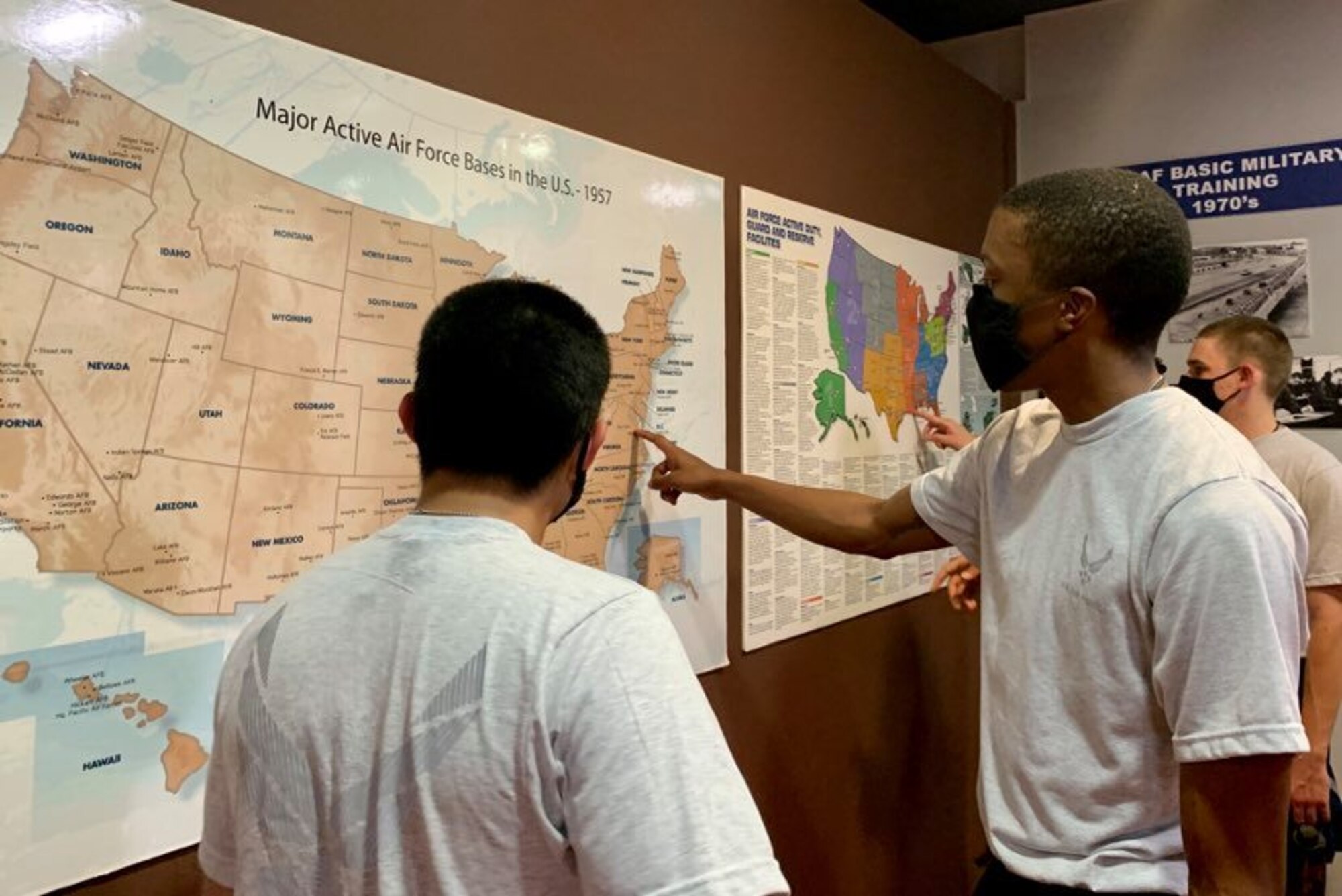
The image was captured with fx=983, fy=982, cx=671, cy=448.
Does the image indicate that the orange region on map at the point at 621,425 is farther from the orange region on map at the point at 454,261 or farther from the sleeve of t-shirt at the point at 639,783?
the sleeve of t-shirt at the point at 639,783

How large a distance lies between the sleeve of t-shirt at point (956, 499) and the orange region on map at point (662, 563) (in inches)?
19.3

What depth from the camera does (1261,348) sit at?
2701 mm

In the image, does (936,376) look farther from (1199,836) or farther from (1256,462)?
(1199,836)

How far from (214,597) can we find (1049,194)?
48.3 inches

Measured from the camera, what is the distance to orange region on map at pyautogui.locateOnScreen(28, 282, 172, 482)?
107cm

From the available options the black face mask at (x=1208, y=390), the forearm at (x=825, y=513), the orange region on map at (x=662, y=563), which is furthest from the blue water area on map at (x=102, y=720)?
the black face mask at (x=1208, y=390)

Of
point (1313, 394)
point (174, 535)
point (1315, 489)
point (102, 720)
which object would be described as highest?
point (1313, 394)

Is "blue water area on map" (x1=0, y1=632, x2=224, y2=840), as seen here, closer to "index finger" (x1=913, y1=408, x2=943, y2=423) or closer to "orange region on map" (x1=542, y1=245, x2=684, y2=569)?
"orange region on map" (x1=542, y1=245, x2=684, y2=569)

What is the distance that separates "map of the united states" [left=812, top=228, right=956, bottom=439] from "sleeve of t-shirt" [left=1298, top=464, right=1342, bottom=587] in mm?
982

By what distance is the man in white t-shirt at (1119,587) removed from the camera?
111cm

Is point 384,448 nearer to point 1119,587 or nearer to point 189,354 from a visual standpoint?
point 189,354

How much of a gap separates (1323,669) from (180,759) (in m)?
2.49

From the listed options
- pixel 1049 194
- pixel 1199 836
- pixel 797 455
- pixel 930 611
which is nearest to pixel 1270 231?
pixel 930 611

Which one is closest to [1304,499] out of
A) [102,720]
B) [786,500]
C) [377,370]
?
[786,500]
